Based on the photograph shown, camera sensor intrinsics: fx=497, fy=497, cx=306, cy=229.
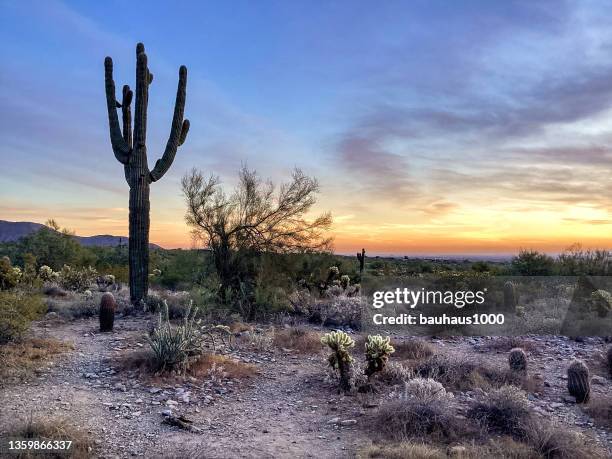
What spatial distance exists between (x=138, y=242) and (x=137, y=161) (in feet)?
6.82

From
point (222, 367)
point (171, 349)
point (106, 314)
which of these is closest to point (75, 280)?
point (106, 314)

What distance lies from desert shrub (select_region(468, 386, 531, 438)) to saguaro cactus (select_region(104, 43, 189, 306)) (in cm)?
905

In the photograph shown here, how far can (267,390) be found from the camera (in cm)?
724

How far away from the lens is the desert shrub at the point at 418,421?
18.0 ft

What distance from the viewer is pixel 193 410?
6.23 m

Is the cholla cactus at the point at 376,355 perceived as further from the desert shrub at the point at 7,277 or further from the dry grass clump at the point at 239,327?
the desert shrub at the point at 7,277

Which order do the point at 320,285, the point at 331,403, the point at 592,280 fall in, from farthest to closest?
the point at 592,280, the point at 320,285, the point at 331,403

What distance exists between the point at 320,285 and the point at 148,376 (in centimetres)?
742

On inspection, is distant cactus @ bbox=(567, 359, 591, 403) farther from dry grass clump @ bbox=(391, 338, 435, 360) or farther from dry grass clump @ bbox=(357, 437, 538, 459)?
dry grass clump @ bbox=(357, 437, 538, 459)

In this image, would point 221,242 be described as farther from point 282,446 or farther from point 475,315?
point 282,446

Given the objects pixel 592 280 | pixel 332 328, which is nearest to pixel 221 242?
pixel 332 328

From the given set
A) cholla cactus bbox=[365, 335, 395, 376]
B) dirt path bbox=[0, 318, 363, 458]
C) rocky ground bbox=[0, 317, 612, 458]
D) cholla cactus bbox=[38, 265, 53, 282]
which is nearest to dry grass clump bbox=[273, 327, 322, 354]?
rocky ground bbox=[0, 317, 612, 458]

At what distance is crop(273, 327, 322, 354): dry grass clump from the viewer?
9366 millimetres

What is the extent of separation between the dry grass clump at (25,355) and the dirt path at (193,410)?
19 centimetres
